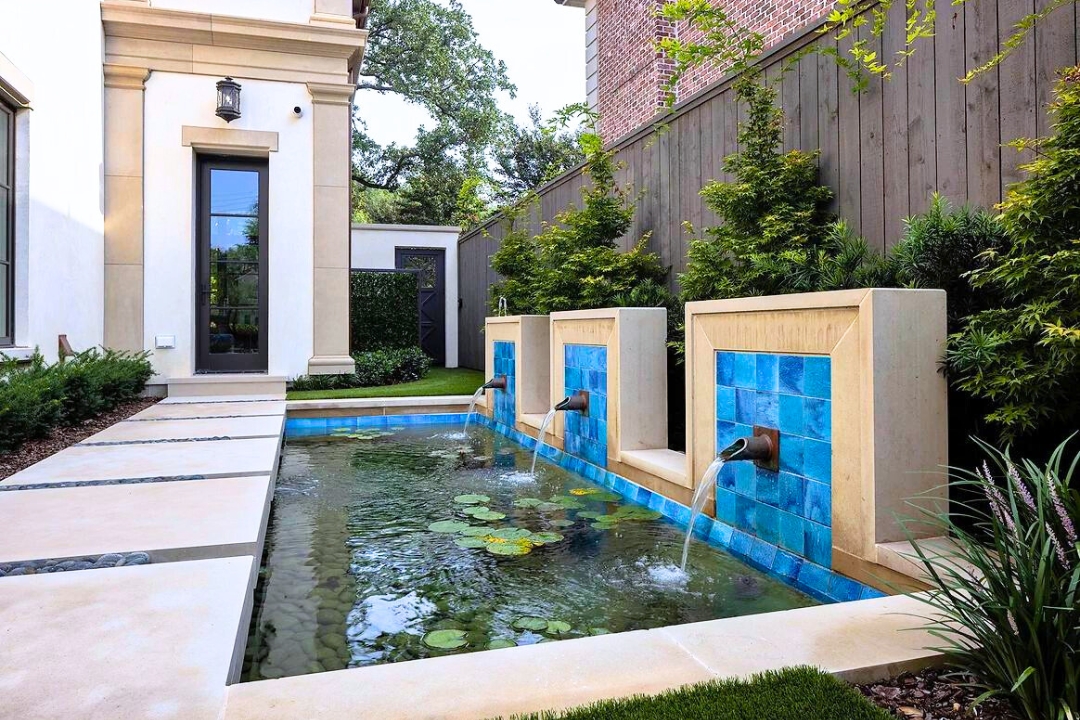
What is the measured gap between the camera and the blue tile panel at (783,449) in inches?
99.0

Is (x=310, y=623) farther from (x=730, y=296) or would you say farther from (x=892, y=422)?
(x=730, y=296)

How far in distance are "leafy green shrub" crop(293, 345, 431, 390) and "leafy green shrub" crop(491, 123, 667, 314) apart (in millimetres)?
3197

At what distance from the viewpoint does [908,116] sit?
309 centimetres

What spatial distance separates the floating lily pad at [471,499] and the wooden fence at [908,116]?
2266 millimetres

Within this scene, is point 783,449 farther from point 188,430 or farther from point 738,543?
point 188,430

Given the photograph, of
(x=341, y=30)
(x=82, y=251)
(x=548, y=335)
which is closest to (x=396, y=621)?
(x=548, y=335)

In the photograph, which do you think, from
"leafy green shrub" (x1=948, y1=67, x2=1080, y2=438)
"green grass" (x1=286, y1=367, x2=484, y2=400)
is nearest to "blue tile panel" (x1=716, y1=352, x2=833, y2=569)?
"leafy green shrub" (x1=948, y1=67, x2=1080, y2=438)

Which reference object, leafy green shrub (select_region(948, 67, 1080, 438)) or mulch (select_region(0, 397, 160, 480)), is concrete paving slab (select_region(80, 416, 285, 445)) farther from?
leafy green shrub (select_region(948, 67, 1080, 438))

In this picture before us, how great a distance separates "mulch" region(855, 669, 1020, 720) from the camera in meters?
1.31

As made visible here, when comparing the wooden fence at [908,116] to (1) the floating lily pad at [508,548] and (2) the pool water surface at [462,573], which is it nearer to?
(2) the pool water surface at [462,573]

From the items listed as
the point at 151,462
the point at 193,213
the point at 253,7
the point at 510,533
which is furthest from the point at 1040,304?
the point at 253,7

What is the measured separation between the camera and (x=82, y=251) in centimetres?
679

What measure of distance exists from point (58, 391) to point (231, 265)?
413 cm

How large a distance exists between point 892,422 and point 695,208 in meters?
2.79
